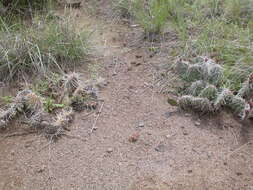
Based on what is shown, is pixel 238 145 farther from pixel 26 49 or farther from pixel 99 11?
pixel 99 11

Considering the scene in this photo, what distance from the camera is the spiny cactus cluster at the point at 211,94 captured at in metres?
2.19

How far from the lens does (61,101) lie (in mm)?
2385

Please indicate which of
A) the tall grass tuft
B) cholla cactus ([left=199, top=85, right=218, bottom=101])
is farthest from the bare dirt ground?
the tall grass tuft

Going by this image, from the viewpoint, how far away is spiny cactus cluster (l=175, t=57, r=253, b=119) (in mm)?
2186

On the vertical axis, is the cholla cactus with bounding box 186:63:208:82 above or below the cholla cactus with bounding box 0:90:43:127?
above

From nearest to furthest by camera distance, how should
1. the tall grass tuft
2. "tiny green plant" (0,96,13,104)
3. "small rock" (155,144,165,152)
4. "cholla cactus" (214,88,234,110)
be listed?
"small rock" (155,144,165,152)
"cholla cactus" (214,88,234,110)
"tiny green plant" (0,96,13,104)
the tall grass tuft

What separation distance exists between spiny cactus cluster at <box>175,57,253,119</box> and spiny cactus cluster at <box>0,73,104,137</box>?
27.3 inches

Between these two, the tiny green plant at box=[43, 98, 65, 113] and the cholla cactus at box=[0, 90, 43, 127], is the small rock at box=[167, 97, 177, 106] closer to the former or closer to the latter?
the tiny green plant at box=[43, 98, 65, 113]

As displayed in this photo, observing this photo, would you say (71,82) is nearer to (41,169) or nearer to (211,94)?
(41,169)

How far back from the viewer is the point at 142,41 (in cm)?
303

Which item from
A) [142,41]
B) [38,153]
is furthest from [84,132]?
[142,41]

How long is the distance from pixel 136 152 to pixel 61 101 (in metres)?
0.71

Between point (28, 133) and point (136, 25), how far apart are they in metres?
1.61

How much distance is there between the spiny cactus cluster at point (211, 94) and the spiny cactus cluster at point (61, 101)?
693 mm
